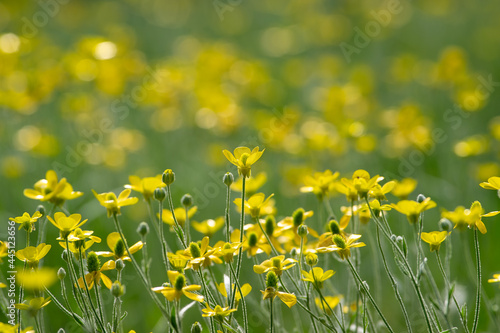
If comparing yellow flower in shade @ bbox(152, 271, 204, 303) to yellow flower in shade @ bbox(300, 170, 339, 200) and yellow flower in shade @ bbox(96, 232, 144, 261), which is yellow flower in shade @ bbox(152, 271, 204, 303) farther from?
yellow flower in shade @ bbox(300, 170, 339, 200)

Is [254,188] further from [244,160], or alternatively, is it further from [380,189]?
[380,189]

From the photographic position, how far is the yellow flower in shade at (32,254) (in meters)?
1.39

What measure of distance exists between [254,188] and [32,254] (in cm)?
76

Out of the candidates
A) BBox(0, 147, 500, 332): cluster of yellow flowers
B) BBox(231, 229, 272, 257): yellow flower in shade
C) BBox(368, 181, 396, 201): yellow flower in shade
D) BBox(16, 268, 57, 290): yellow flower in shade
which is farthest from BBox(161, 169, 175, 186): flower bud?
BBox(368, 181, 396, 201): yellow flower in shade

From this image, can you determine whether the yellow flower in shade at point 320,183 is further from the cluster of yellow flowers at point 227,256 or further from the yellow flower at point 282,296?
the yellow flower at point 282,296

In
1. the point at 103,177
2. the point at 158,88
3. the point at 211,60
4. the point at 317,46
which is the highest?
the point at 317,46

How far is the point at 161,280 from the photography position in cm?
275

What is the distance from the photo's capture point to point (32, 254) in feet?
4.61

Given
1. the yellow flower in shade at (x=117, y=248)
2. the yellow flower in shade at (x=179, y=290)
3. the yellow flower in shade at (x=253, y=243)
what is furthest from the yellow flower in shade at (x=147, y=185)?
the yellow flower in shade at (x=179, y=290)

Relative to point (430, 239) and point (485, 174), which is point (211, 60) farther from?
point (430, 239)

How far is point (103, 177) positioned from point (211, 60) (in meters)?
1.49

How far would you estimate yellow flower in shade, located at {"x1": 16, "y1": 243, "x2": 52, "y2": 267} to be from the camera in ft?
4.56

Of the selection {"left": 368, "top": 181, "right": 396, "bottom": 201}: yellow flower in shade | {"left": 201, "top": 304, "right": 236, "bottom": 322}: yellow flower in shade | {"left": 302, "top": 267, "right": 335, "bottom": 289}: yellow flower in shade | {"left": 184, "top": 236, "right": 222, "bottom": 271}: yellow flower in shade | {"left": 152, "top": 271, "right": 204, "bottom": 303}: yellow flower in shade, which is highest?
{"left": 368, "top": 181, "right": 396, "bottom": 201}: yellow flower in shade

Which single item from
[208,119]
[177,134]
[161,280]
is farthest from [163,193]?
[177,134]
